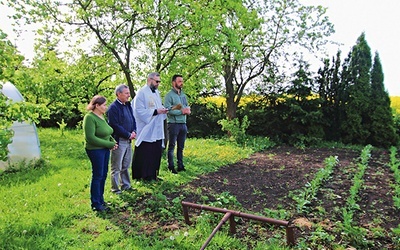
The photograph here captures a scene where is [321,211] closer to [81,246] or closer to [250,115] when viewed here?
[81,246]

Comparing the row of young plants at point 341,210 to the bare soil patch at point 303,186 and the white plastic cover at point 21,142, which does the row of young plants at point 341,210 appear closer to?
the bare soil patch at point 303,186

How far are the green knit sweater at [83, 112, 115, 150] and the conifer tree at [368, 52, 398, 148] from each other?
967cm

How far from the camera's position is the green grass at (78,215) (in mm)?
3686

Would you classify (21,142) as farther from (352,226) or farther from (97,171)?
(352,226)

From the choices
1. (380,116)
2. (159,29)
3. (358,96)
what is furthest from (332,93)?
(159,29)

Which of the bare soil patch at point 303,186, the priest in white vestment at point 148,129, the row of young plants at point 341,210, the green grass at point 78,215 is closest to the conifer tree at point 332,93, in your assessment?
the bare soil patch at point 303,186

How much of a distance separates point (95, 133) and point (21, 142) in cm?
360

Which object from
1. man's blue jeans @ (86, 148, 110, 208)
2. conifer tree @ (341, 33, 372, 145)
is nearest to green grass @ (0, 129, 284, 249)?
man's blue jeans @ (86, 148, 110, 208)

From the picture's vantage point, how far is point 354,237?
379 cm

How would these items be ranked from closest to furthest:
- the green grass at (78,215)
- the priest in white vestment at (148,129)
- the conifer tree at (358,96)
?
the green grass at (78,215) < the priest in white vestment at (148,129) < the conifer tree at (358,96)

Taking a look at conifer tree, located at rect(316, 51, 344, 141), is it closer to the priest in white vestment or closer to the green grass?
the green grass

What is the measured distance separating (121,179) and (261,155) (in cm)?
511

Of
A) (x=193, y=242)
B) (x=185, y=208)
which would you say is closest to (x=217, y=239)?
(x=193, y=242)

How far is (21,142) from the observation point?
7254 millimetres
